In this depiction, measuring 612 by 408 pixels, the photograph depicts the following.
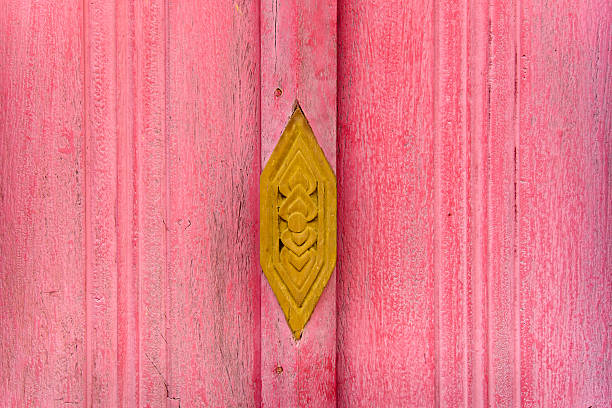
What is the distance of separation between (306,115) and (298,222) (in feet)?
0.41

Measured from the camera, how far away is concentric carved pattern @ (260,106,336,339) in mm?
426

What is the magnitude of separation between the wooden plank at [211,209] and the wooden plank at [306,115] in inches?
1.1

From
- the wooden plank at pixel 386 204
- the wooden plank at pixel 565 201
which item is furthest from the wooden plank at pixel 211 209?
the wooden plank at pixel 565 201

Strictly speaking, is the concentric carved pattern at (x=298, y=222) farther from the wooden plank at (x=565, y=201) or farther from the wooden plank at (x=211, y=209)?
the wooden plank at (x=565, y=201)

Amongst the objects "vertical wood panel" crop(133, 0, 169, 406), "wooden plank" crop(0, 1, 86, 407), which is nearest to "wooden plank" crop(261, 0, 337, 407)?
"vertical wood panel" crop(133, 0, 169, 406)

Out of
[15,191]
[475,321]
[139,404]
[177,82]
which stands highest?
[177,82]

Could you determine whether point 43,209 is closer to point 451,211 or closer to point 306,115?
point 306,115

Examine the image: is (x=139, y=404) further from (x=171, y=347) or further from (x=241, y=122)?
Answer: (x=241, y=122)

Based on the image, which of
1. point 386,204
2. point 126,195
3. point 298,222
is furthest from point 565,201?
point 126,195

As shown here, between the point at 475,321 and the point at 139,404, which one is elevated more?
the point at 475,321

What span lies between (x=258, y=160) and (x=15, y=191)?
0.31m

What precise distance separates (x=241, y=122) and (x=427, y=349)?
1.20 feet

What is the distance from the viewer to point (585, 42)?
452 millimetres

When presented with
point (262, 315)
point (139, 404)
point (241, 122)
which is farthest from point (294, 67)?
point (139, 404)
